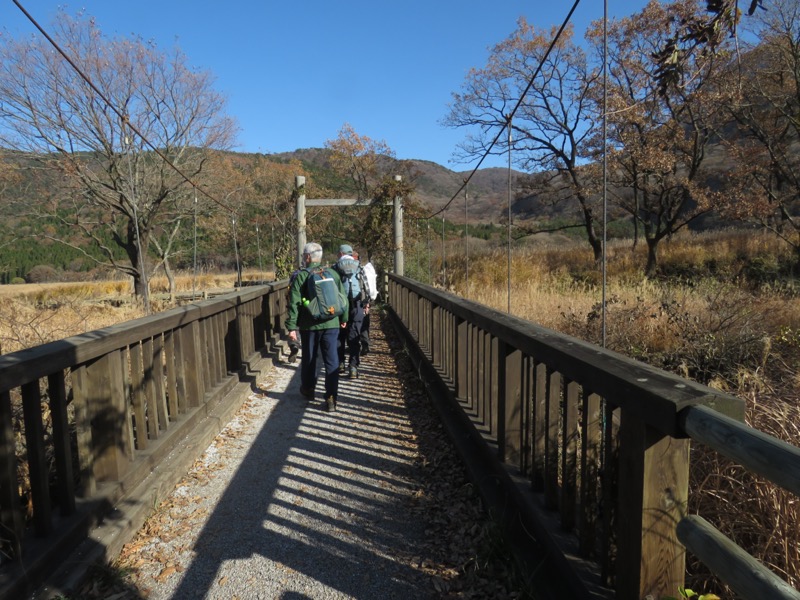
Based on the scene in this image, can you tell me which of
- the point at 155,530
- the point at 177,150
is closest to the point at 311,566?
the point at 155,530

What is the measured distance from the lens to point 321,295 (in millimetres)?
5625

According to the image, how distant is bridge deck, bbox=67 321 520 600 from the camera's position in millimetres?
2652

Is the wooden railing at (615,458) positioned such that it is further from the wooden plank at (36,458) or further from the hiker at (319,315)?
the hiker at (319,315)

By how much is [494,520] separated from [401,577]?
57 cm

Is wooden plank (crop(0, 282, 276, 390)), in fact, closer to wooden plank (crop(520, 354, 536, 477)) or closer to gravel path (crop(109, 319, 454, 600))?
gravel path (crop(109, 319, 454, 600))

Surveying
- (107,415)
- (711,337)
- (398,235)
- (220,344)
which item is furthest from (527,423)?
(398,235)

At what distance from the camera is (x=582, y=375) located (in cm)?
204

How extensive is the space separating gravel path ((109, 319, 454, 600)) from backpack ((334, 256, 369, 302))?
2.12 meters

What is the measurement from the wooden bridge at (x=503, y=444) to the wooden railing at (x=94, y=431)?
0.01m

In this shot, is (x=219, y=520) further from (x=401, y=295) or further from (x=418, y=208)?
(x=418, y=208)

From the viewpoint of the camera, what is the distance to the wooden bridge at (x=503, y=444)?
1481mm

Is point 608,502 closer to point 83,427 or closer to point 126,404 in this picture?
point 83,427

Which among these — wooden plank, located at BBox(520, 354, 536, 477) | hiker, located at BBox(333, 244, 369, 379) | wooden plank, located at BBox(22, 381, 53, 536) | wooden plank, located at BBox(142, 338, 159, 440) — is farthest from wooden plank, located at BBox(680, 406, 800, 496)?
hiker, located at BBox(333, 244, 369, 379)

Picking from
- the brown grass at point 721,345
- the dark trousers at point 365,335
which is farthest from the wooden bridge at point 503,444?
the dark trousers at point 365,335
